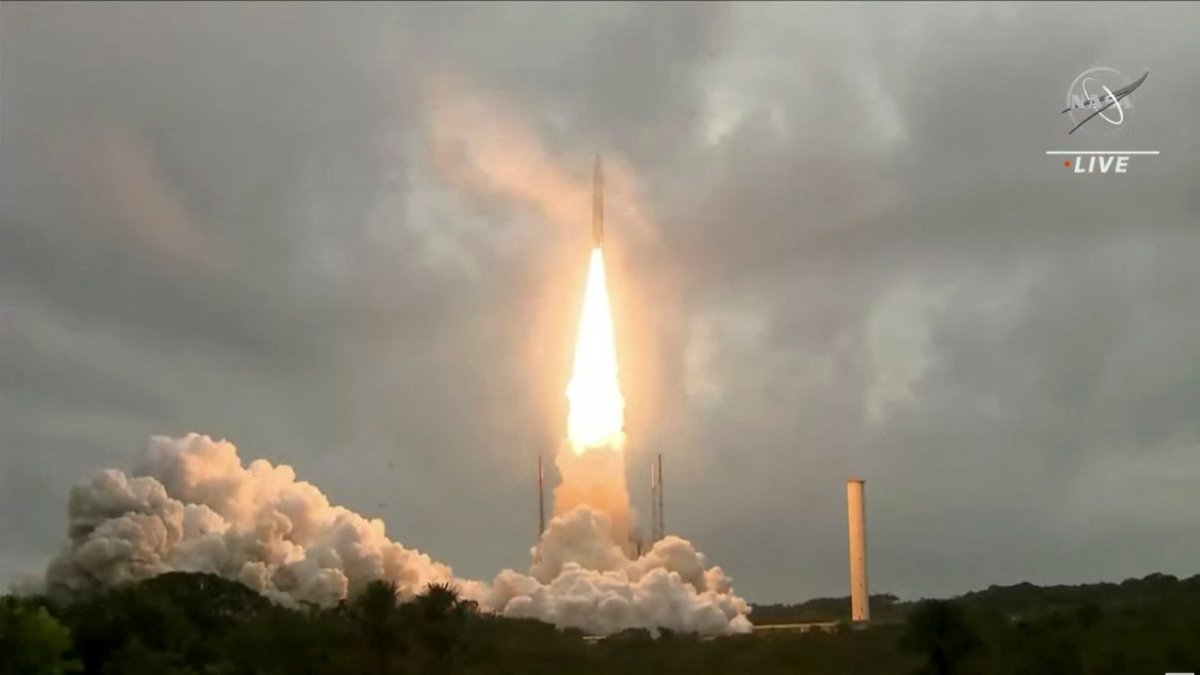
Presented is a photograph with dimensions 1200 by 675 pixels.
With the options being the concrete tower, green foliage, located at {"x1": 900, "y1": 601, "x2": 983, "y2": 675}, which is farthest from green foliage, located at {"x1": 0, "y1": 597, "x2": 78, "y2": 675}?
the concrete tower

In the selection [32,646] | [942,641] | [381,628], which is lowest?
[942,641]

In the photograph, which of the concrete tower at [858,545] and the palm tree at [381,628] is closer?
the palm tree at [381,628]

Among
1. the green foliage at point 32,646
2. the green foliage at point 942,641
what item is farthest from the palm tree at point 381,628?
the green foliage at point 942,641

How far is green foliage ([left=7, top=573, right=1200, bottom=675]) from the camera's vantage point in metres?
44.5

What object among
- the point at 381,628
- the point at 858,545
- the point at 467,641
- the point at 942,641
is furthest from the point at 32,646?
the point at 858,545

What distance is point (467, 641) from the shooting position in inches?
1930

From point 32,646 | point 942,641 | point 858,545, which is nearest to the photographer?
point 32,646

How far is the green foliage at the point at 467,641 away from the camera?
44469mm

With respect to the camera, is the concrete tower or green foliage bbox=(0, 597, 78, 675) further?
the concrete tower

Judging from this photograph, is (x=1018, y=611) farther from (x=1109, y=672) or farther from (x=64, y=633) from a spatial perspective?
(x=64, y=633)

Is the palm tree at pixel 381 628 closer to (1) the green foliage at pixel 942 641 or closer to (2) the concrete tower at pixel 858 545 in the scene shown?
(1) the green foliage at pixel 942 641

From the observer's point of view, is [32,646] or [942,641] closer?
[32,646]

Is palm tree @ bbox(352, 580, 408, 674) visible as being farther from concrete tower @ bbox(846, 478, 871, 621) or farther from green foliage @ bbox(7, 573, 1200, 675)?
concrete tower @ bbox(846, 478, 871, 621)

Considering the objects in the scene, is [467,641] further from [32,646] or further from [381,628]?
[32,646]
